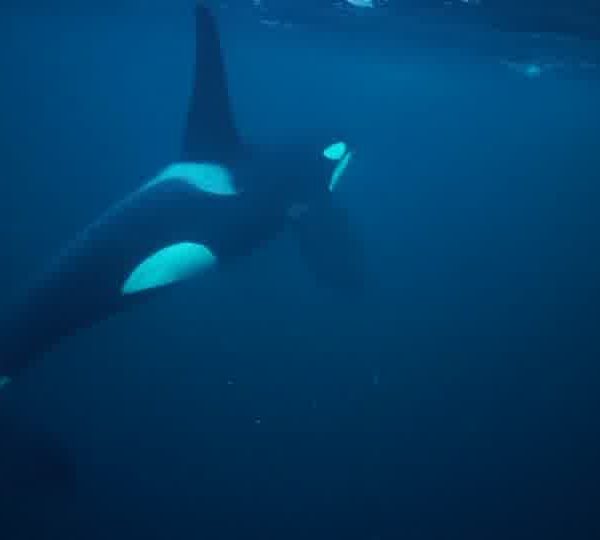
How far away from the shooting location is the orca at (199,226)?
5855mm

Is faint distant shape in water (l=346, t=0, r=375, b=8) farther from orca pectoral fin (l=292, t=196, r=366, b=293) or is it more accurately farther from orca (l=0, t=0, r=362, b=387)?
orca pectoral fin (l=292, t=196, r=366, b=293)

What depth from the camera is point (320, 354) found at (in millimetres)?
14594

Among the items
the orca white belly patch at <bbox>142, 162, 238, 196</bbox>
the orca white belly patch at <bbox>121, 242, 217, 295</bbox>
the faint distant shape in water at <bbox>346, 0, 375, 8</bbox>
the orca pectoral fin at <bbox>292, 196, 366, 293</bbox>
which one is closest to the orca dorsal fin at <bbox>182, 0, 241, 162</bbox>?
the orca white belly patch at <bbox>142, 162, 238, 196</bbox>

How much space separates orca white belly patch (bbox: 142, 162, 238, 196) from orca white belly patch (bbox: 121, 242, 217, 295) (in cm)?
73

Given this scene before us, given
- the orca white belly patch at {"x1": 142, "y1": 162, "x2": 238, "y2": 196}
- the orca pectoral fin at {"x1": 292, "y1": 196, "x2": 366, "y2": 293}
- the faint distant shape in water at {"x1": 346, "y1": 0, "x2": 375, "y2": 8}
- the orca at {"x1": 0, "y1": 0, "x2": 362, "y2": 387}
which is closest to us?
the orca at {"x1": 0, "y1": 0, "x2": 362, "y2": 387}

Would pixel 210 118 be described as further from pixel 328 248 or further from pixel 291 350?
pixel 291 350

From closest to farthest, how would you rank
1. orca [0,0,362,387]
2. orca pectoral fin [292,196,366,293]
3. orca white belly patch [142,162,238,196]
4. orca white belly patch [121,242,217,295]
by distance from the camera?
orca [0,0,362,387]
orca white belly patch [121,242,217,295]
orca white belly patch [142,162,238,196]
orca pectoral fin [292,196,366,293]

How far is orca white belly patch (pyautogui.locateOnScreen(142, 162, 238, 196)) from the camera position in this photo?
283 inches

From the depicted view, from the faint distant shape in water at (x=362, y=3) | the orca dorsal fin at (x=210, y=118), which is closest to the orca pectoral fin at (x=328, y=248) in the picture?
the orca dorsal fin at (x=210, y=118)

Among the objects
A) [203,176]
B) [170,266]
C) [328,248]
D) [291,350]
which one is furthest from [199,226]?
[291,350]

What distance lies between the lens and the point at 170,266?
668cm

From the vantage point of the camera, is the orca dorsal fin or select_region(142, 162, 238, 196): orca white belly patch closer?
select_region(142, 162, 238, 196): orca white belly patch

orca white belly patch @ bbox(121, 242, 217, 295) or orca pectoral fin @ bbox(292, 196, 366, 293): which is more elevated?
orca white belly patch @ bbox(121, 242, 217, 295)

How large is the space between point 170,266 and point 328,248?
9.62 feet
